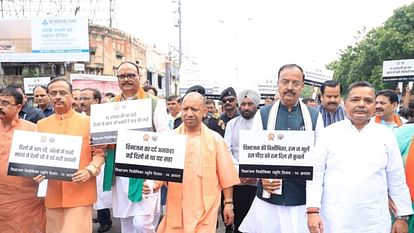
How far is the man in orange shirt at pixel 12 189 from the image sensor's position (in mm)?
3689

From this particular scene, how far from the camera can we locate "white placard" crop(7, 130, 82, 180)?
3391mm

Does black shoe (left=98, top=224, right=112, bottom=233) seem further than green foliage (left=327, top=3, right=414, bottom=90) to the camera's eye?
No

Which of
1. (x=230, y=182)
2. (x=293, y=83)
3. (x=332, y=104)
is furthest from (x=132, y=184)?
(x=332, y=104)

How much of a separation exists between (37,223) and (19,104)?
3.50 ft

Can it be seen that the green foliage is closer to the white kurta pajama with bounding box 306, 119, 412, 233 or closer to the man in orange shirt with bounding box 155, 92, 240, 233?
the white kurta pajama with bounding box 306, 119, 412, 233

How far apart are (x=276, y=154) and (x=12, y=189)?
2253mm

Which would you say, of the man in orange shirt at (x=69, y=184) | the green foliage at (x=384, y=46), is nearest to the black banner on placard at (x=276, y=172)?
the man in orange shirt at (x=69, y=184)

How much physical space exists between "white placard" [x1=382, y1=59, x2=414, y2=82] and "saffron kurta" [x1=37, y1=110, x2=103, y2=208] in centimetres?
797

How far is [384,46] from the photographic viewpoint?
26.0 metres

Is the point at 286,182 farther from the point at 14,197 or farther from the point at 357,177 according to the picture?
the point at 14,197

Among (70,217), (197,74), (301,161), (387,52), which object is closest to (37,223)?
(70,217)

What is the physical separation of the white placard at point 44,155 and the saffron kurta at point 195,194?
81 cm

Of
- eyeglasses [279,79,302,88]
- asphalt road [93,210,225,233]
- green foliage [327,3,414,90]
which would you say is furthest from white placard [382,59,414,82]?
green foliage [327,3,414,90]

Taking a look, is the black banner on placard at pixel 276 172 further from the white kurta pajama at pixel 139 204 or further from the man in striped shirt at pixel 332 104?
the man in striped shirt at pixel 332 104
